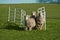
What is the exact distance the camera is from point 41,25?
577 inches

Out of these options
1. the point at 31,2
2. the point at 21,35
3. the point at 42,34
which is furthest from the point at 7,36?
the point at 31,2

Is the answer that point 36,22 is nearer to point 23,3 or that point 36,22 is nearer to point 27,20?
point 27,20

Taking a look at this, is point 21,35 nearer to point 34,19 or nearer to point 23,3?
point 34,19

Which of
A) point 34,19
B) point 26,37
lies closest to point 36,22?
point 34,19

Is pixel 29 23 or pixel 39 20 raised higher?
pixel 39 20

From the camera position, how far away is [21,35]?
13.1 meters

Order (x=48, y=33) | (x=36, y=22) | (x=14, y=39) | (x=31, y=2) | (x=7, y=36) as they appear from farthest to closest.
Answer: (x=31, y=2) → (x=36, y=22) → (x=48, y=33) → (x=7, y=36) → (x=14, y=39)

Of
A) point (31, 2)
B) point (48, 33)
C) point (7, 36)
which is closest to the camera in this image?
point (7, 36)

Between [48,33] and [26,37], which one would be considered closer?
[26,37]

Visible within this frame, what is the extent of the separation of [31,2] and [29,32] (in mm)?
33364

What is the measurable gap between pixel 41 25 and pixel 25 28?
2.91 ft

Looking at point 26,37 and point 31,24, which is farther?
point 31,24

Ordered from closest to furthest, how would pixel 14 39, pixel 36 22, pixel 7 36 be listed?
pixel 14 39 → pixel 7 36 → pixel 36 22

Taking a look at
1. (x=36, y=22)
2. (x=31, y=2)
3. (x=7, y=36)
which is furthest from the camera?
(x=31, y=2)
